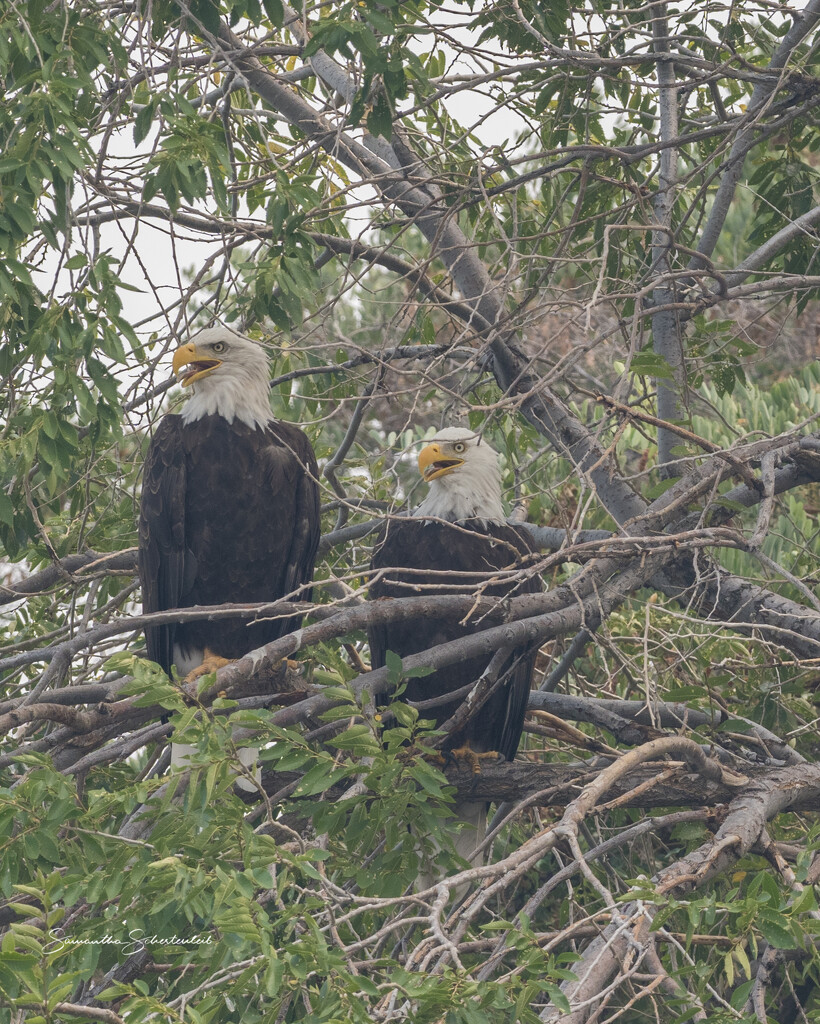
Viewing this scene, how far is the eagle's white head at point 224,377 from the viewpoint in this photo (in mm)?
4199

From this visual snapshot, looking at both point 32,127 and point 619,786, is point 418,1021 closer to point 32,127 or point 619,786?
point 619,786

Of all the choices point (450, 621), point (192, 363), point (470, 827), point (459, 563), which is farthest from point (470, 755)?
point (192, 363)

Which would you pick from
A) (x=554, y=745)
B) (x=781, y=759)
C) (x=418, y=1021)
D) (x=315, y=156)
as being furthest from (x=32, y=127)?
(x=554, y=745)

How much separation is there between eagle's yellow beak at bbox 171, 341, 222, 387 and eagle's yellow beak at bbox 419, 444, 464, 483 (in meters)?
0.82

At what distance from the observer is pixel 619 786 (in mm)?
3219

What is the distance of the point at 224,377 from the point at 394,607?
1.59 m

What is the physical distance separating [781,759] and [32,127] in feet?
9.10

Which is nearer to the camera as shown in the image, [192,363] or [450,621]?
[450,621]

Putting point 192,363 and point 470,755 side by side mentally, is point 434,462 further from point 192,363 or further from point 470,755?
point 470,755

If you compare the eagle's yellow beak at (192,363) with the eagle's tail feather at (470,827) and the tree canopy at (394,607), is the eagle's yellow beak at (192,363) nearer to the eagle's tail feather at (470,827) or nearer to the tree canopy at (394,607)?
the tree canopy at (394,607)

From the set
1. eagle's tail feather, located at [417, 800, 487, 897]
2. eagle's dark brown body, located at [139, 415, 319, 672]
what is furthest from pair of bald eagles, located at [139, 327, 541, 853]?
eagle's tail feather, located at [417, 800, 487, 897]

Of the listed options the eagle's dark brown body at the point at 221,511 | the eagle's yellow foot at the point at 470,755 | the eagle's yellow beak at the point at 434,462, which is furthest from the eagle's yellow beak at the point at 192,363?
the eagle's yellow foot at the point at 470,755

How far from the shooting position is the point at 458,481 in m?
4.34

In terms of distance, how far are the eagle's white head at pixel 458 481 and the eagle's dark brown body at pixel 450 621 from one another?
0.30ft
